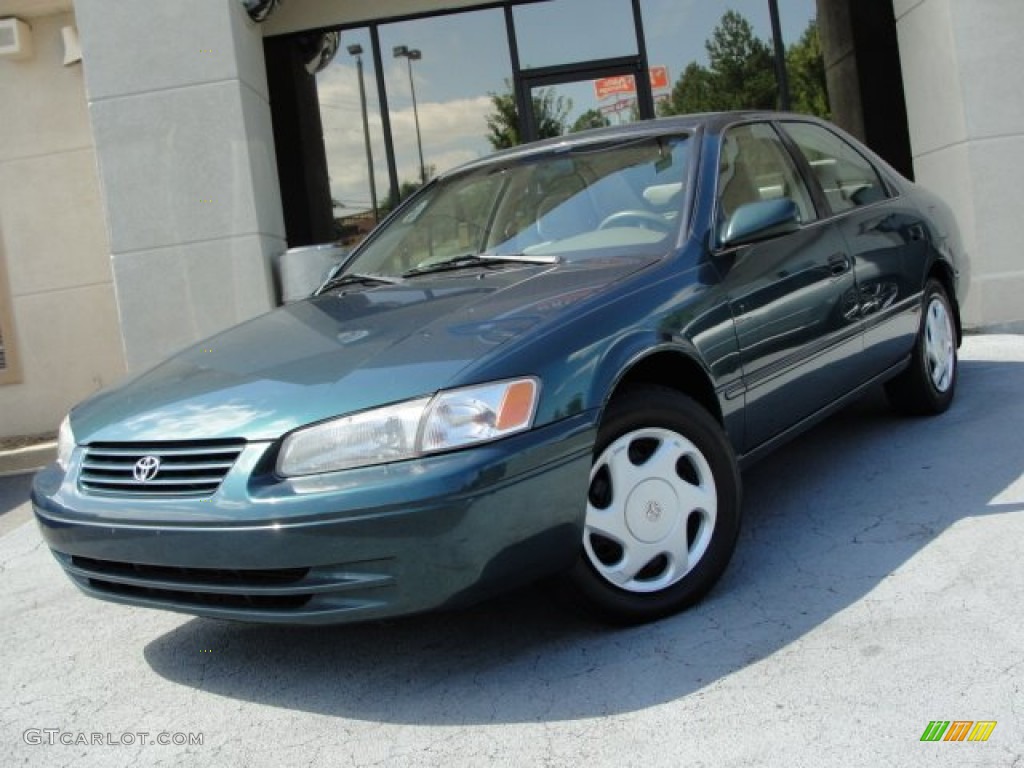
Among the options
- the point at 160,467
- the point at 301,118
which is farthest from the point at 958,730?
the point at 301,118

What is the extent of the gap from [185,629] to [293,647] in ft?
1.71

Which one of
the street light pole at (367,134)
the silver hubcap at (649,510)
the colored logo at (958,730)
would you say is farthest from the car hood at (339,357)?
the street light pole at (367,134)

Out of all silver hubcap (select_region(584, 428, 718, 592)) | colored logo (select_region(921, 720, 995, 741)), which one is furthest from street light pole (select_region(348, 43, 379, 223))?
colored logo (select_region(921, 720, 995, 741))

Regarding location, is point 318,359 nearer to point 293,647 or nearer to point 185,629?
point 293,647

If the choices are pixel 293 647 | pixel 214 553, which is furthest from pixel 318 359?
pixel 293 647

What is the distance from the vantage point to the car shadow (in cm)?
273

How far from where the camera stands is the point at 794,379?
368 cm

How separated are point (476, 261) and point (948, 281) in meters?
2.69

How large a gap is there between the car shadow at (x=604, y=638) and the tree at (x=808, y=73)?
257 inches

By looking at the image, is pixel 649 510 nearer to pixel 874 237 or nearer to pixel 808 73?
pixel 874 237

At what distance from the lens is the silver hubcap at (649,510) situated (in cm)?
290

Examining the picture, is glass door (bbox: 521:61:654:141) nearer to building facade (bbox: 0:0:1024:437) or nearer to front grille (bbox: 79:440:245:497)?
building facade (bbox: 0:0:1024:437)

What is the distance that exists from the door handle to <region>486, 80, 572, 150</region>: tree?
598 centimetres

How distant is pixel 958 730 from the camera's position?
231 cm
